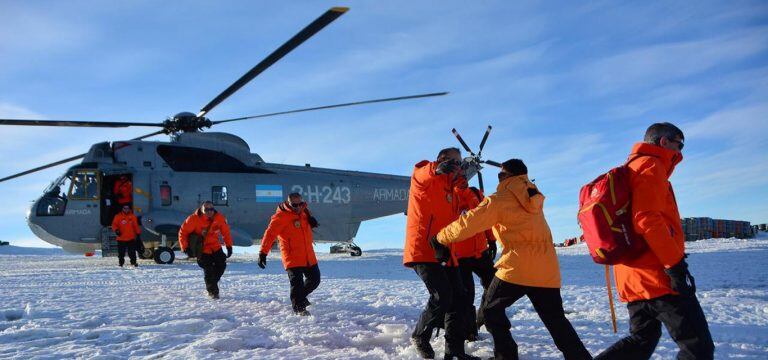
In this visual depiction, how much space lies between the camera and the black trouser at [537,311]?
3.82 metres

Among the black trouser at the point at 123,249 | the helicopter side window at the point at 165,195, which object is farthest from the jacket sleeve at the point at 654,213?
the helicopter side window at the point at 165,195

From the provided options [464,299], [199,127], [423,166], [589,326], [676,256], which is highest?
[199,127]

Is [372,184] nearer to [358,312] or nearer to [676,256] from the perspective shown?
[358,312]

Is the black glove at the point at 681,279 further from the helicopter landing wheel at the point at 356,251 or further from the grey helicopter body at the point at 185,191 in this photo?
the helicopter landing wheel at the point at 356,251

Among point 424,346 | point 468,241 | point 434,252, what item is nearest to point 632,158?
point 434,252

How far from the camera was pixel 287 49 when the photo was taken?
9031mm

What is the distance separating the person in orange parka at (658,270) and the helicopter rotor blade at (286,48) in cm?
518

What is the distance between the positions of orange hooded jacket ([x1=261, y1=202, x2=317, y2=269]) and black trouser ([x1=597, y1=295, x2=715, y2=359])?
4.22 metres

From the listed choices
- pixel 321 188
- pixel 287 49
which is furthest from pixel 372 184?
pixel 287 49

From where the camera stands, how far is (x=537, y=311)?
3.98 metres

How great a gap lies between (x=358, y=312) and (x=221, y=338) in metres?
2.17

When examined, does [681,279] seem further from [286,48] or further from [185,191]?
[185,191]

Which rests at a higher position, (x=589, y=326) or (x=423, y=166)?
(x=423, y=166)

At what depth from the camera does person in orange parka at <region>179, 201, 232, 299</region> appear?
8250 mm
